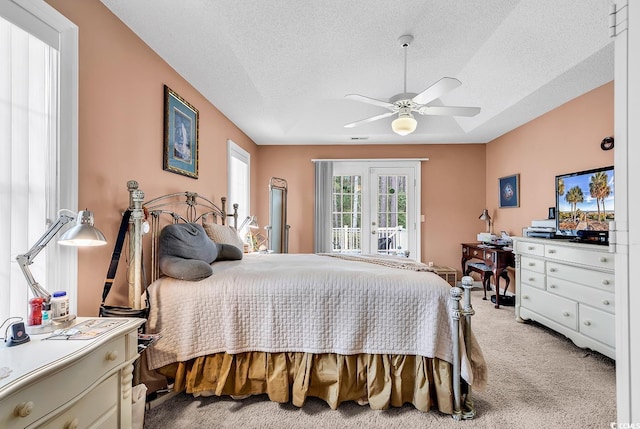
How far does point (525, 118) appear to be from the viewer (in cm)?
394

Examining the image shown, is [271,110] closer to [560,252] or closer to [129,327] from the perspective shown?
[129,327]

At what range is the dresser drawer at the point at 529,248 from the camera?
307 centimetres

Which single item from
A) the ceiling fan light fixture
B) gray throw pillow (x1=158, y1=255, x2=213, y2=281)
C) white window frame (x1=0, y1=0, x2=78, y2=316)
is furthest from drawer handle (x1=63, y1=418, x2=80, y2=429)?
the ceiling fan light fixture

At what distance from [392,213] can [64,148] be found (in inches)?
183

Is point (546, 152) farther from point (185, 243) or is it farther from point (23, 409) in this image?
point (23, 409)

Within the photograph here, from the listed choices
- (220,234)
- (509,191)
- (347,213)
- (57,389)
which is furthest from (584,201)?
(57,389)

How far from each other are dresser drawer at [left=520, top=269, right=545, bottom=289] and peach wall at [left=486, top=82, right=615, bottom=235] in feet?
3.17

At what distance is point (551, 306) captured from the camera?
290cm

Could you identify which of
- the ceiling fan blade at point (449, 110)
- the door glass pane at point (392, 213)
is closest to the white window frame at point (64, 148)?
the ceiling fan blade at point (449, 110)

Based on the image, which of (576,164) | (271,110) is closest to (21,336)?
(271,110)

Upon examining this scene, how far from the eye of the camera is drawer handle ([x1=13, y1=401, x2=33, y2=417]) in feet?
2.91

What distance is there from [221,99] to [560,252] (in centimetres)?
374

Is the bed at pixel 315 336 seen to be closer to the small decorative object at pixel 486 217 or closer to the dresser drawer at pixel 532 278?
the dresser drawer at pixel 532 278

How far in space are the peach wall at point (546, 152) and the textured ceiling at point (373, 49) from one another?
0.18 meters
